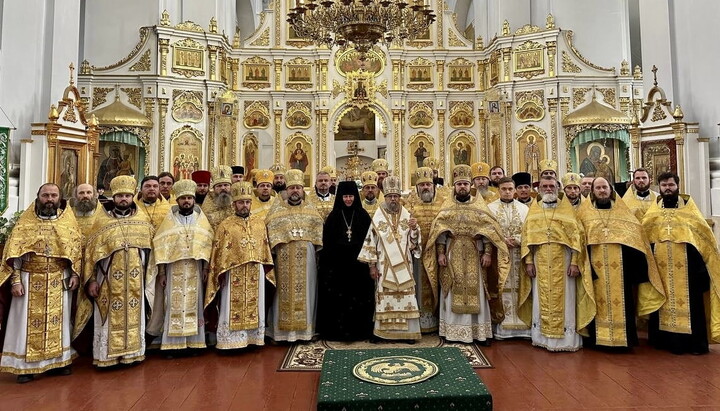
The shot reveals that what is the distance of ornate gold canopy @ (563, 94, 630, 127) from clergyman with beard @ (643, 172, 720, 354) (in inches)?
273

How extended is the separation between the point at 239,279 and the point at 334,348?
1.11m

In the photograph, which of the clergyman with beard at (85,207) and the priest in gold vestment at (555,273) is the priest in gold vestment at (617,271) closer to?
the priest in gold vestment at (555,273)

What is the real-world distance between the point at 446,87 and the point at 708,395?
10356 millimetres

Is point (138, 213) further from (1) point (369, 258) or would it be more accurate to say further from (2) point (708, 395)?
(2) point (708, 395)

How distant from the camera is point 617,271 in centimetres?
455

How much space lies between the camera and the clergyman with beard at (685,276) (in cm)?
445

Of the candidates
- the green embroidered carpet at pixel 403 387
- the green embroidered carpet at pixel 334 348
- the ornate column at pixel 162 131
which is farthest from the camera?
the ornate column at pixel 162 131

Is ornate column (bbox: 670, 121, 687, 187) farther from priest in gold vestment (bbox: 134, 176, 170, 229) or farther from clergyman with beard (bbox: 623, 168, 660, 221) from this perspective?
priest in gold vestment (bbox: 134, 176, 170, 229)

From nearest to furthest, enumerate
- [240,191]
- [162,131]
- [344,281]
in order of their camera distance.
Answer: [240,191] → [344,281] → [162,131]

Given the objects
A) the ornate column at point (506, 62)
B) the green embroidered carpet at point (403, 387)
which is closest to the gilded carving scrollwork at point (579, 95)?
the ornate column at point (506, 62)

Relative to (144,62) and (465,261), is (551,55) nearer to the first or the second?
(465,261)

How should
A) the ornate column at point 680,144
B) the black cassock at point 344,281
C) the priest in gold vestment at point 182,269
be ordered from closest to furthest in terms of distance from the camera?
the priest in gold vestment at point 182,269 → the black cassock at point 344,281 → the ornate column at point 680,144

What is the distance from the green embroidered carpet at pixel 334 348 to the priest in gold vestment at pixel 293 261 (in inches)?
7.8

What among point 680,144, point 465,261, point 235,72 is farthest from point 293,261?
point 235,72
